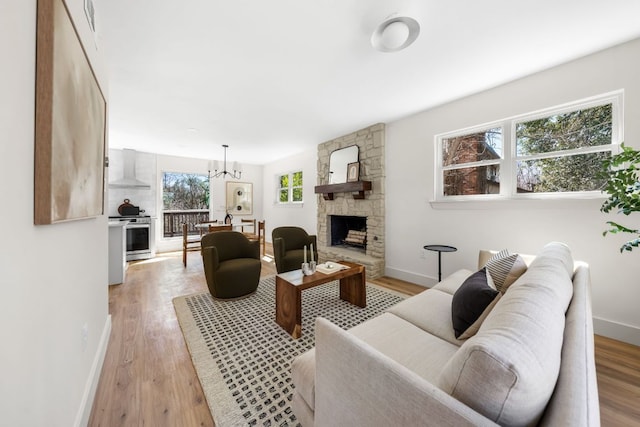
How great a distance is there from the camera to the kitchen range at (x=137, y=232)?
4.87 m

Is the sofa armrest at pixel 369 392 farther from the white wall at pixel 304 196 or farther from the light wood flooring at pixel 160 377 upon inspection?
the white wall at pixel 304 196

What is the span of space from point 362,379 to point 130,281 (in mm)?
4124

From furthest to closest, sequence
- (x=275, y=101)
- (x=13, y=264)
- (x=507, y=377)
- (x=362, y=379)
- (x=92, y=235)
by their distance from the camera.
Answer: (x=275, y=101) < (x=92, y=235) < (x=362, y=379) < (x=13, y=264) < (x=507, y=377)

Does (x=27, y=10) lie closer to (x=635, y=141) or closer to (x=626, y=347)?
(x=635, y=141)

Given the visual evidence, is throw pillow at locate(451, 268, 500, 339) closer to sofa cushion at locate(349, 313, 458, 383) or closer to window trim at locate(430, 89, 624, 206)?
sofa cushion at locate(349, 313, 458, 383)

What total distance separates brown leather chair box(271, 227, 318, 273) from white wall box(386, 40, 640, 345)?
1398 millimetres

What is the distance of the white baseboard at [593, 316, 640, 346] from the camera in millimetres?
1967

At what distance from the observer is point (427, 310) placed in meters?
1.64

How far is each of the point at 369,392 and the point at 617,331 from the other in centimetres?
277

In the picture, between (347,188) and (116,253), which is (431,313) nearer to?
(347,188)

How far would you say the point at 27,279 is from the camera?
29.8 inches

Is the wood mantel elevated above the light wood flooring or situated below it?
above

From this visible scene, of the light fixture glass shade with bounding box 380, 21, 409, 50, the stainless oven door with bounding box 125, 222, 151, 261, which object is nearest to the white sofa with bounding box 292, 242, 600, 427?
the light fixture glass shade with bounding box 380, 21, 409, 50

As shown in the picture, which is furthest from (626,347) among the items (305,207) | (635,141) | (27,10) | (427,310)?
(305,207)
